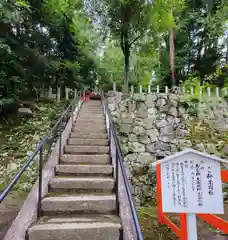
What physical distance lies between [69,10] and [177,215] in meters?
9.80

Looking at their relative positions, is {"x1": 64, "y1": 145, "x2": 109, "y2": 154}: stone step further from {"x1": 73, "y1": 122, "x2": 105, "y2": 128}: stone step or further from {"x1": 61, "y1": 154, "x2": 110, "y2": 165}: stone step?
{"x1": 73, "y1": 122, "x2": 105, "y2": 128}: stone step

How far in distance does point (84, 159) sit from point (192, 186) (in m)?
1.84

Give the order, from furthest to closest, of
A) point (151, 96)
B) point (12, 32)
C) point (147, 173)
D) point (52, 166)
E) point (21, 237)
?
point (151, 96), point (12, 32), point (147, 173), point (52, 166), point (21, 237)

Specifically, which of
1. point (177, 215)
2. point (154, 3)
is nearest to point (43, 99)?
point (154, 3)

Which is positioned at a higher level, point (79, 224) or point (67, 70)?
point (67, 70)

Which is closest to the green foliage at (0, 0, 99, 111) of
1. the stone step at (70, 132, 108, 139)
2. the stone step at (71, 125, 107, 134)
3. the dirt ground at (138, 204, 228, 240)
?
the stone step at (71, 125, 107, 134)

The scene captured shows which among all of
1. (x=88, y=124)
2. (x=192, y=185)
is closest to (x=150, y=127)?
(x=88, y=124)

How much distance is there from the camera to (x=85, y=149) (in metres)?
3.75

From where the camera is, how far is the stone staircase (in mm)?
1971

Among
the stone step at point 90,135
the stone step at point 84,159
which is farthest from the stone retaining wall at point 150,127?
the stone step at point 84,159

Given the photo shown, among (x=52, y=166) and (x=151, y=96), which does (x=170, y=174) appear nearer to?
(x=52, y=166)

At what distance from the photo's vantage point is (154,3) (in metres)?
8.00

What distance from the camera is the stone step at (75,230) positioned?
75.8 inches

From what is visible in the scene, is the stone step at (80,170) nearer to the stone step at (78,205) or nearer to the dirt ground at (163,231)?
the stone step at (78,205)
